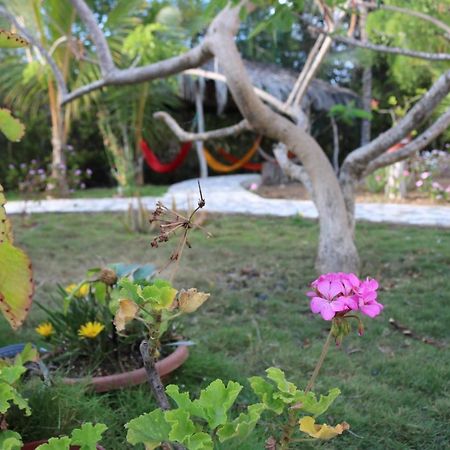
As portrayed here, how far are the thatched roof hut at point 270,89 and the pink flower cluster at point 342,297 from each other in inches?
427

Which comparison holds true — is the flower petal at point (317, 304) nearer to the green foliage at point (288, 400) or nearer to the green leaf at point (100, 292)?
the green foliage at point (288, 400)

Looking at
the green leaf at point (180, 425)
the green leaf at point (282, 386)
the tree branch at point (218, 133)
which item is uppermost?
the tree branch at point (218, 133)

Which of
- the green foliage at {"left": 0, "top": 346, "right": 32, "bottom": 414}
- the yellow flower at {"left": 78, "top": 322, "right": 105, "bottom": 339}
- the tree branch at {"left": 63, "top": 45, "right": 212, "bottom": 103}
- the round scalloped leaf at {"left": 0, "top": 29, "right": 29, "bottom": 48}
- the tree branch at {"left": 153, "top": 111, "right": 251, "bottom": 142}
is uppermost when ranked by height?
the tree branch at {"left": 63, "top": 45, "right": 212, "bottom": 103}

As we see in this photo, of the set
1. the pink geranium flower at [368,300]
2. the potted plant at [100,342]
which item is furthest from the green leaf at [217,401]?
the potted plant at [100,342]

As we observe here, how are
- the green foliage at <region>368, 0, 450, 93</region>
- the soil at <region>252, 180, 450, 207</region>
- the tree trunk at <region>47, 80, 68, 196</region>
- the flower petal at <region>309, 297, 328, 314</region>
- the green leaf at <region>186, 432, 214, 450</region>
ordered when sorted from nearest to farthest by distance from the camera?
the green leaf at <region>186, 432, 214, 450</region>
the flower petal at <region>309, 297, 328, 314</region>
the green foliage at <region>368, 0, 450, 93</region>
the soil at <region>252, 180, 450, 207</region>
the tree trunk at <region>47, 80, 68, 196</region>

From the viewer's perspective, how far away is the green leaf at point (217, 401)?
796 mm

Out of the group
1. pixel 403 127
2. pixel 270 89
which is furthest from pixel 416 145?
pixel 270 89

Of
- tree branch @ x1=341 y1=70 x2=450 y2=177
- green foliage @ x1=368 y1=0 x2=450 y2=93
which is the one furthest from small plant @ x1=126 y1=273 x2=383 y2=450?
green foliage @ x1=368 y1=0 x2=450 y2=93

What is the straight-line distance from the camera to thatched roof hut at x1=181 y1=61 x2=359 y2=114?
1183 cm

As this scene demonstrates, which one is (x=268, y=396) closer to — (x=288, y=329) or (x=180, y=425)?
(x=180, y=425)

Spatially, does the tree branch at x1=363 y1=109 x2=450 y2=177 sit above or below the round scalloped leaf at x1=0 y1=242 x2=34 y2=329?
above

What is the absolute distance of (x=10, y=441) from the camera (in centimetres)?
85

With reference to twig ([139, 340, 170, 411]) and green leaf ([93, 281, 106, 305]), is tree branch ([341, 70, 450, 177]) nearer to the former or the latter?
green leaf ([93, 281, 106, 305])

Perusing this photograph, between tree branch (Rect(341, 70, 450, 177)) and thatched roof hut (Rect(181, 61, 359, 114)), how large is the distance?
26.8 feet
